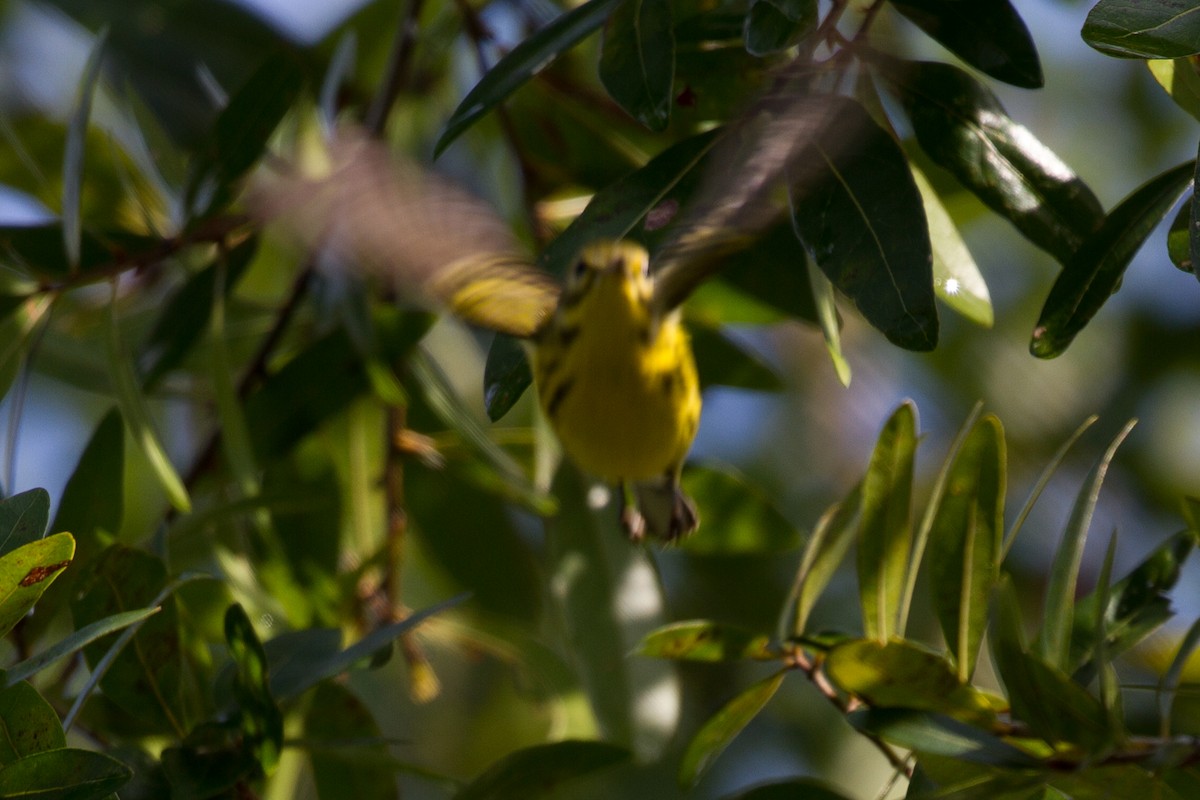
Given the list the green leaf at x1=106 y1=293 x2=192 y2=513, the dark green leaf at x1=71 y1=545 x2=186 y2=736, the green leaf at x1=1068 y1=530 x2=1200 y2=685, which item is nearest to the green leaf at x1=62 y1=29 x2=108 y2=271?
the green leaf at x1=106 y1=293 x2=192 y2=513

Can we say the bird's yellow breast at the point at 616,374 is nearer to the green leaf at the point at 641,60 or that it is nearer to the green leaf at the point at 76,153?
the green leaf at the point at 641,60

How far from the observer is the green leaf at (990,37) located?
3.55 ft

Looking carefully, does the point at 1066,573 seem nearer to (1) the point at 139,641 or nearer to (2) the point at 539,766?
(2) the point at 539,766

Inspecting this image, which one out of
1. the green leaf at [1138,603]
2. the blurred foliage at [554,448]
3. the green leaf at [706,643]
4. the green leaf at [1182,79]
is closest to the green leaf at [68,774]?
the blurred foliage at [554,448]

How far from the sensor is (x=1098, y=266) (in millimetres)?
1063

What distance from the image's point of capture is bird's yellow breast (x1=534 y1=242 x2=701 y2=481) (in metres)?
1.45

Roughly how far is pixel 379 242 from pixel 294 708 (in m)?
0.54

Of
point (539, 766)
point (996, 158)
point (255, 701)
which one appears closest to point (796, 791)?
point (539, 766)

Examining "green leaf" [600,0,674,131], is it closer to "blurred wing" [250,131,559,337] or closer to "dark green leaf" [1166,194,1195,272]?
"blurred wing" [250,131,559,337]

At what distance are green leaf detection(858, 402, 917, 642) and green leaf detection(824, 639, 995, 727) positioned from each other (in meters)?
0.14

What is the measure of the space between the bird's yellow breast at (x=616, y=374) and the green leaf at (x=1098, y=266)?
483 millimetres

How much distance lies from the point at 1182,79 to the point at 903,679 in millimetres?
556

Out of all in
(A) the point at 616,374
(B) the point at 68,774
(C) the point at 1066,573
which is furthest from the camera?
(A) the point at 616,374

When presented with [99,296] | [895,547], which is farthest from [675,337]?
[99,296]
